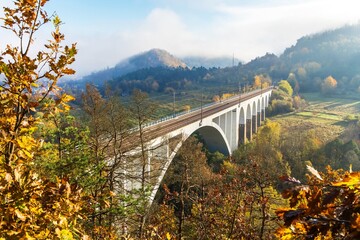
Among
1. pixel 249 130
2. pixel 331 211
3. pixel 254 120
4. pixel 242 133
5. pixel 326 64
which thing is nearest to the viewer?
pixel 331 211

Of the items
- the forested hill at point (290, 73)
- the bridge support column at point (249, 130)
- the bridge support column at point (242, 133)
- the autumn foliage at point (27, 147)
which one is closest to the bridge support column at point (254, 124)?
the bridge support column at point (249, 130)

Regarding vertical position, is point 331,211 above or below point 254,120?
above

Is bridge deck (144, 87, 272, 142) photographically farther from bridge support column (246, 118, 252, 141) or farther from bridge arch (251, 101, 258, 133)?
bridge arch (251, 101, 258, 133)

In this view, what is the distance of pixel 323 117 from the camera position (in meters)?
73.6

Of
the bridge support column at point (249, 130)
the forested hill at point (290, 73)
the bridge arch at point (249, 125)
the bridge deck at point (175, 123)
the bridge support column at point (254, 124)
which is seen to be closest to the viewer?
the bridge deck at point (175, 123)

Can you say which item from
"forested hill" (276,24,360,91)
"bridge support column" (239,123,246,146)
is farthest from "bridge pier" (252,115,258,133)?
"forested hill" (276,24,360,91)

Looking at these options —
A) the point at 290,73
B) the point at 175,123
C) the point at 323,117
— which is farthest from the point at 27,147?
the point at 290,73

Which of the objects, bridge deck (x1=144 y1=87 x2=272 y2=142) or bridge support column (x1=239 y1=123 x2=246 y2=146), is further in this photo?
bridge support column (x1=239 y1=123 x2=246 y2=146)

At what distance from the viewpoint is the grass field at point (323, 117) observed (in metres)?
60.0

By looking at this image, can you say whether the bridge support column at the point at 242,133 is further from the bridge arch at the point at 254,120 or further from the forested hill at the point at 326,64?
the forested hill at the point at 326,64

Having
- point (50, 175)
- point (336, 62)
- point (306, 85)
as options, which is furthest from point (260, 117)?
point (336, 62)

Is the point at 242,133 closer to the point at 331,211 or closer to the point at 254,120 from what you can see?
the point at 254,120

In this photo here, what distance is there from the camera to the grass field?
60000 mm

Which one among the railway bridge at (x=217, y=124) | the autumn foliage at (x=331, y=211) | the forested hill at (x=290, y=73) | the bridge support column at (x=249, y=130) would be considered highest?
the forested hill at (x=290, y=73)
